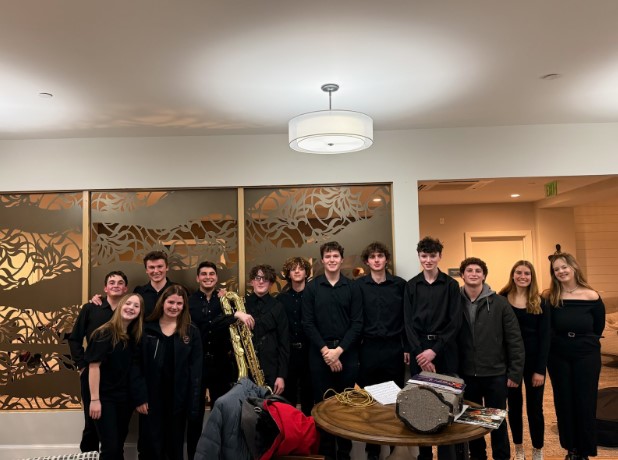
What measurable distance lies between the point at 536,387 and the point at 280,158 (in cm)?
265

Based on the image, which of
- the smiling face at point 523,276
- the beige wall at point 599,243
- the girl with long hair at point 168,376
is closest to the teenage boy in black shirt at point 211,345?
the girl with long hair at point 168,376

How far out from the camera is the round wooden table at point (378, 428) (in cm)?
217

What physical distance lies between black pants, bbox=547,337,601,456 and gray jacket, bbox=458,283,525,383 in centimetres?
38

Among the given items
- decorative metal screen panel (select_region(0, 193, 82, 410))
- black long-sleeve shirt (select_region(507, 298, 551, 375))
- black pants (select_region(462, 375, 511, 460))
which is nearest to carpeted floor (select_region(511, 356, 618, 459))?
black pants (select_region(462, 375, 511, 460))

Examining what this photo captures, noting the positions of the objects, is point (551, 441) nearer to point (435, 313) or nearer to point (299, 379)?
point (435, 313)

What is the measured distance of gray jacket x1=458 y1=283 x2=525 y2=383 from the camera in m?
3.30

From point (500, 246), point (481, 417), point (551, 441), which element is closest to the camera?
point (481, 417)

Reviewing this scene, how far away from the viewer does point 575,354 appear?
3.39 metres

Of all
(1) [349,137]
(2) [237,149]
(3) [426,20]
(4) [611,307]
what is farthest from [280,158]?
(4) [611,307]

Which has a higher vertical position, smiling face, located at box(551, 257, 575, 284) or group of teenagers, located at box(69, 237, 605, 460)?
smiling face, located at box(551, 257, 575, 284)

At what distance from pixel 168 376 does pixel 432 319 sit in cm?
183

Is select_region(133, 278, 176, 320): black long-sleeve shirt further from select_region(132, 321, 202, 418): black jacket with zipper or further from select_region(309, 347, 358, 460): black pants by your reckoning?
select_region(309, 347, 358, 460): black pants

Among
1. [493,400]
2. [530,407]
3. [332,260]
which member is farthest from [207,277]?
[530,407]

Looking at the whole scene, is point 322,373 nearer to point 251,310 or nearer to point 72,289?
point 251,310
